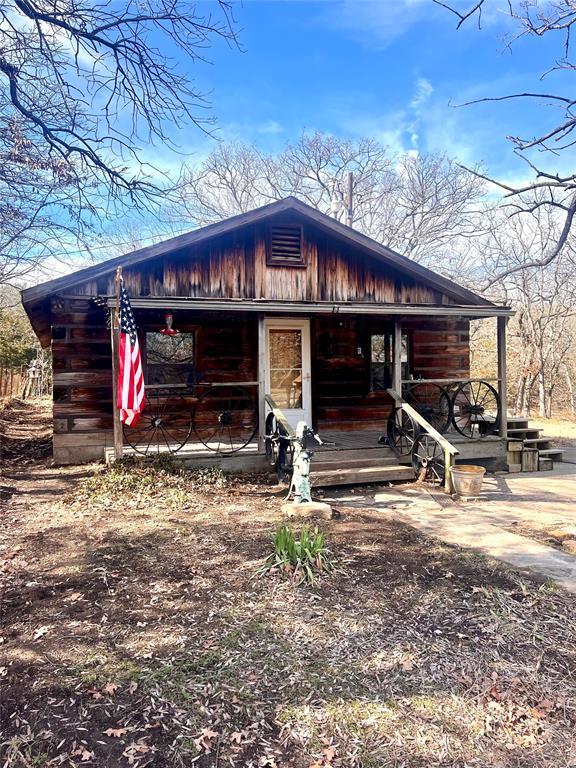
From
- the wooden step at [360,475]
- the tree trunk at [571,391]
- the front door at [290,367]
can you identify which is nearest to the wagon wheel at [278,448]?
the wooden step at [360,475]

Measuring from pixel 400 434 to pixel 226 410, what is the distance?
3411mm

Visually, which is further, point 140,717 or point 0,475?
point 0,475

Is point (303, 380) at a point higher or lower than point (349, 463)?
higher

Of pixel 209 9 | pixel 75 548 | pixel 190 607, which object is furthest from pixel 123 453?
pixel 209 9

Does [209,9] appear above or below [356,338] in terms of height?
A: above

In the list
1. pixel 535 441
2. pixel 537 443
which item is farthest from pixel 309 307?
pixel 537 443

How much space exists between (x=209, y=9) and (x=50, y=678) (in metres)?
6.53

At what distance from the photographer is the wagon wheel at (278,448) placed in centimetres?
755

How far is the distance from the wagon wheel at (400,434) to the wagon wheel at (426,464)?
0.32 meters

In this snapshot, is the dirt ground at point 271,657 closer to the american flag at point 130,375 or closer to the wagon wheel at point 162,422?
the american flag at point 130,375

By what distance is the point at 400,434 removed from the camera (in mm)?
8828

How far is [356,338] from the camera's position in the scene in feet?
35.7

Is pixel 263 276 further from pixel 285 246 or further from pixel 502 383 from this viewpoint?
pixel 502 383

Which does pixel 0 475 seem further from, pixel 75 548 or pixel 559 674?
pixel 559 674
